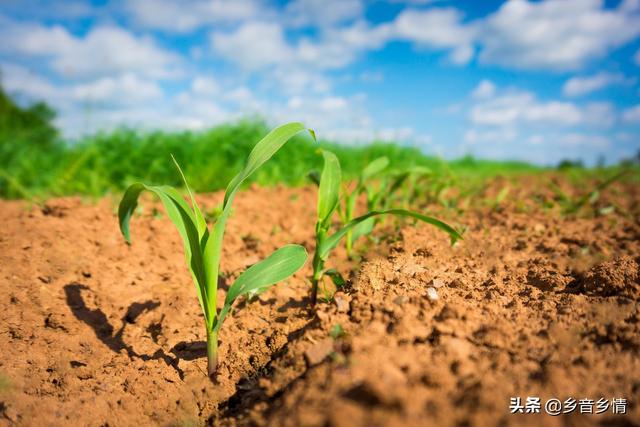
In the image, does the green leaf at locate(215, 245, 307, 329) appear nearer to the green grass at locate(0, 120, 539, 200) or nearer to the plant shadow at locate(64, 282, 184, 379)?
the plant shadow at locate(64, 282, 184, 379)

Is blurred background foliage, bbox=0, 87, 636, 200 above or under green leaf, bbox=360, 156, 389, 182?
above

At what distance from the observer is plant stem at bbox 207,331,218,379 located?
4.90ft

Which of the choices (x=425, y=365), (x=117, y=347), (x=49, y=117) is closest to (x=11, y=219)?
(x=117, y=347)

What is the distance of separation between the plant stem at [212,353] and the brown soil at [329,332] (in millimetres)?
47

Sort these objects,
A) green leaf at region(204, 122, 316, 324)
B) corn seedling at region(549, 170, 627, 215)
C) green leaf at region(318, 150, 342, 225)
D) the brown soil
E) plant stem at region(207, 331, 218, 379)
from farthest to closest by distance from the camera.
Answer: corn seedling at region(549, 170, 627, 215), green leaf at region(318, 150, 342, 225), plant stem at region(207, 331, 218, 379), green leaf at region(204, 122, 316, 324), the brown soil

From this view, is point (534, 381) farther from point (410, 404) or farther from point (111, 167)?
point (111, 167)

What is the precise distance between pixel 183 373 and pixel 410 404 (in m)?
1.02

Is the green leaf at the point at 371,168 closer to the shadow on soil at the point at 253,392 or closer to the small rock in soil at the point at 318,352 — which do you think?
the shadow on soil at the point at 253,392

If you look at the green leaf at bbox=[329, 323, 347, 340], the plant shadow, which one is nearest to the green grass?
the plant shadow

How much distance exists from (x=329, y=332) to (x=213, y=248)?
0.46 metres

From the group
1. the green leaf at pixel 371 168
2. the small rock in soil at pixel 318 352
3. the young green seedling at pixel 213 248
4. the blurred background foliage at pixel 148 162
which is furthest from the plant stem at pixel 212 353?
the blurred background foliage at pixel 148 162

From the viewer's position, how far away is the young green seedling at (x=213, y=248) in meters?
1.40

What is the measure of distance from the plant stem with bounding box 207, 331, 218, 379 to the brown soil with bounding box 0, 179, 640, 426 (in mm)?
47

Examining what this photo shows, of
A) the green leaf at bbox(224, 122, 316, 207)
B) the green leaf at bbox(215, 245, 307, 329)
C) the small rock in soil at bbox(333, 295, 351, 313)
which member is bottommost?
the small rock in soil at bbox(333, 295, 351, 313)
